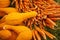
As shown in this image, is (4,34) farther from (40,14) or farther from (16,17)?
(40,14)

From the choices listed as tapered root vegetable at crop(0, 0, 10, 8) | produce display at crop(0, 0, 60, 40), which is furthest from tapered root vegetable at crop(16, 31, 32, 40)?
tapered root vegetable at crop(0, 0, 10, 8)

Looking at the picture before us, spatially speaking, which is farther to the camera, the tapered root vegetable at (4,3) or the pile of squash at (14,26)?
the tapered root vegetable at (4,3)

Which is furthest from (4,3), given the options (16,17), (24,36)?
(24,36)

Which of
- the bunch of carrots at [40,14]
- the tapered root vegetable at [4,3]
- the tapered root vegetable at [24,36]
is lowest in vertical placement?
the tapered root vegetable at [24,36]

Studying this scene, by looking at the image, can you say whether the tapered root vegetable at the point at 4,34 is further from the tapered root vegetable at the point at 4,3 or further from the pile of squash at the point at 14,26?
the tapered root vegetable at the point at 4,3

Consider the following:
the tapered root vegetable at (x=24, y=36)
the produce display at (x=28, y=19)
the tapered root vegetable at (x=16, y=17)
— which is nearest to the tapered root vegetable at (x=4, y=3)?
the produce display at (x=28, y=19)

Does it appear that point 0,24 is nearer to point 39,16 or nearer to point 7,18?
point 7,18

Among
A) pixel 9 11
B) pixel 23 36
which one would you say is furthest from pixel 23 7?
pixel 23 36
